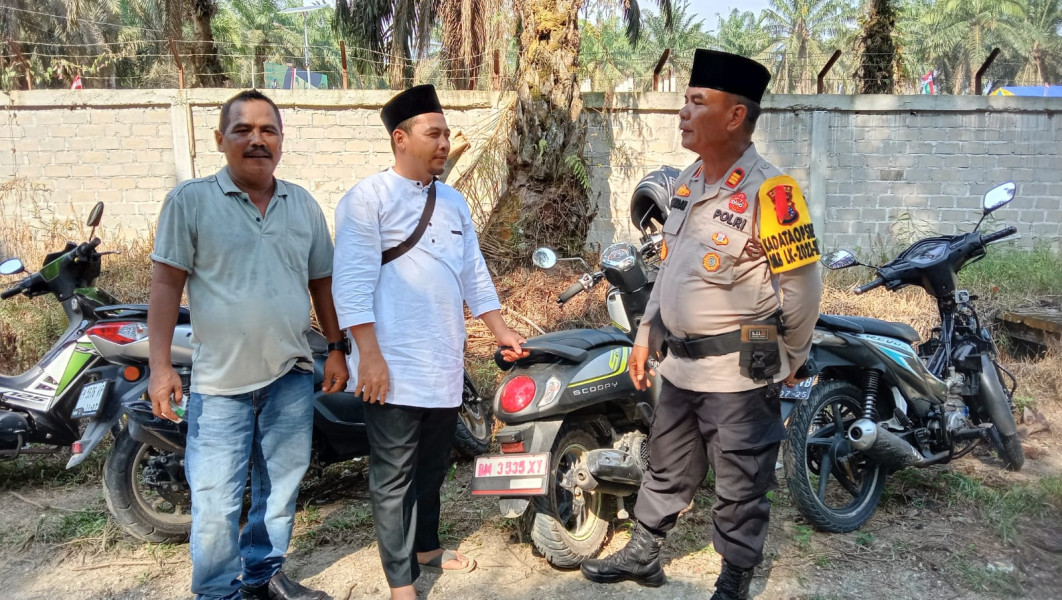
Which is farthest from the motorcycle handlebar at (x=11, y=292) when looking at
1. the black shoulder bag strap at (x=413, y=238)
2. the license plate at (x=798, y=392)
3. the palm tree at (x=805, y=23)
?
the palm tree at (x=805, y=23)

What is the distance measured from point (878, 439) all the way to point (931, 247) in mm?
1273

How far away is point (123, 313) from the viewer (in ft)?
11.3

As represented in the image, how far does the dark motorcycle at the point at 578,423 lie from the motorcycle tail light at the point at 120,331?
1775 mm

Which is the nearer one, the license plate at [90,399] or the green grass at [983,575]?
the green grass at [983,575]

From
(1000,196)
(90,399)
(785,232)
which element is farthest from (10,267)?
(1000,196)

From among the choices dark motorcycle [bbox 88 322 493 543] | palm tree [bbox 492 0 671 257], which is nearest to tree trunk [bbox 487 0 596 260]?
palm tree [bbox 492 0 671 257]

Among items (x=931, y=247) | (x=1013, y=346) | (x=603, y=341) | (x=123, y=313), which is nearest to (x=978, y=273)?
(x=1013, y=346)

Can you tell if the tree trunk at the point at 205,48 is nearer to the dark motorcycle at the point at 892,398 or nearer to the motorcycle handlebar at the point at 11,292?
the motorcycle handlebar at the point at 11,292

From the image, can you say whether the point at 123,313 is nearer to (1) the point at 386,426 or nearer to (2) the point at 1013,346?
(1) the point at 386,426

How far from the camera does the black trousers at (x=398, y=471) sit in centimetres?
259

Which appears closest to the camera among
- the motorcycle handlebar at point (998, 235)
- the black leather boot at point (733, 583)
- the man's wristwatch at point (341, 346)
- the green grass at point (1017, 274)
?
the black leather boot at point (733, 583)

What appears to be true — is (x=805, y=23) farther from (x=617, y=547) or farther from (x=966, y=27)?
(x=617, y=547)

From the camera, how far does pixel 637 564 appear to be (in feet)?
9.25

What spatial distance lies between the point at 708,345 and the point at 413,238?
3.64 feet
